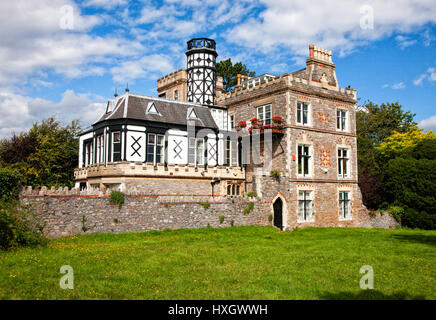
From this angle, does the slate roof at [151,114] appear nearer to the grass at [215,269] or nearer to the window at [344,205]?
the grass at [215,269]

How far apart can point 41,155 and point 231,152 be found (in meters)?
15.2

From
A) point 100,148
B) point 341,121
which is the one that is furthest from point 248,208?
point 341,121

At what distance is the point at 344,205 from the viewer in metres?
29.1

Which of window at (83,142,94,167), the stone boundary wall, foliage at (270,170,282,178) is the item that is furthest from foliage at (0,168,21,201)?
foliage at (270,170,282,178)

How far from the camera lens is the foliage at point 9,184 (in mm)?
16125

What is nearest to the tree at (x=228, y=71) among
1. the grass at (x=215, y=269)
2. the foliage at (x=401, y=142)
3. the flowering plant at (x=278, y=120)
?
the foliage at (x=401, y=142)

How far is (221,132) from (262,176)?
19.9ft

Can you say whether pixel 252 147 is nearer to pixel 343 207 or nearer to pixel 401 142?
pixel 343 207

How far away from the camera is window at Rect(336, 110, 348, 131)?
29656 mm

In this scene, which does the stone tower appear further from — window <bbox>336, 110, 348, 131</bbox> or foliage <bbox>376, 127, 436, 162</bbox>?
foliage <bbox>376, 127, 436, 162</bbox>

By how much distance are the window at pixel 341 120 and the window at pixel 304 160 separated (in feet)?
13.5

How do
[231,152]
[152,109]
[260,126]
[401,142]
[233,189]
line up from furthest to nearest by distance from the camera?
[401,142], [231,152], [233,189], [152,109], [260,126]

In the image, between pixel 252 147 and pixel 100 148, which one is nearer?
pixel 100 148
